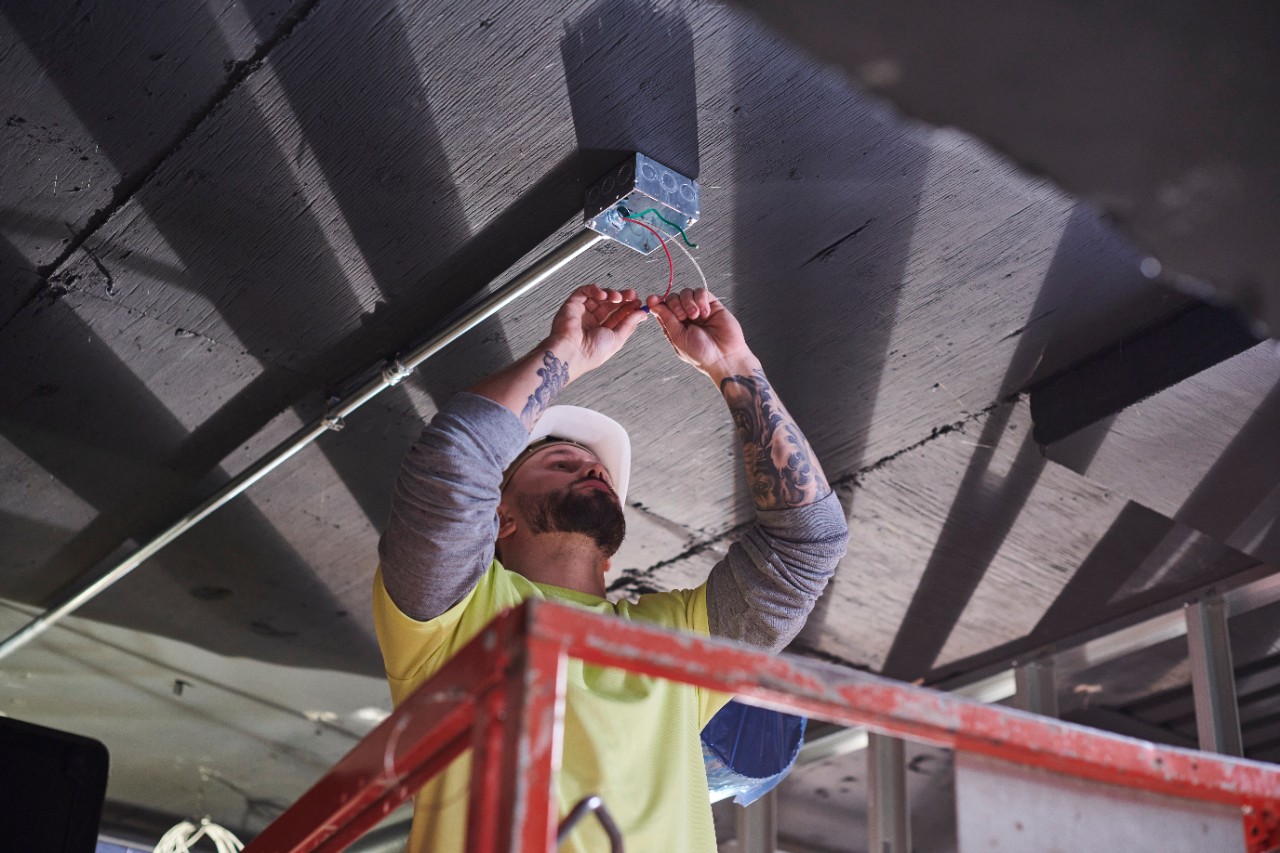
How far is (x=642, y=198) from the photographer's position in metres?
2.67

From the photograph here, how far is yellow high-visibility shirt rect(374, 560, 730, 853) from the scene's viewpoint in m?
2.12

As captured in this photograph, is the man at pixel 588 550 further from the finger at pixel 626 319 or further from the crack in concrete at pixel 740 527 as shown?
the crack in concrete at pixel 740 527

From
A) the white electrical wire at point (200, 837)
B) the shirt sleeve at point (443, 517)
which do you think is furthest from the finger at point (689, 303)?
the white electrical wire at point (200, 837)

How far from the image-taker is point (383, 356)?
128 inches

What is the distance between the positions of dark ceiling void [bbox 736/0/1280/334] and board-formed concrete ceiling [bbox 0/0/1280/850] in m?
1.07

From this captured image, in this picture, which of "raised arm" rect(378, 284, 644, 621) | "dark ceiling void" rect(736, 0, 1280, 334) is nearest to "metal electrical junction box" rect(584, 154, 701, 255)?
"raised arm" rect(378, 284, 644, 621)

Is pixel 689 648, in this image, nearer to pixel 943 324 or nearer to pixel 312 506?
pixel 943 324

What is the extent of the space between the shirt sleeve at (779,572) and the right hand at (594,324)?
48cm

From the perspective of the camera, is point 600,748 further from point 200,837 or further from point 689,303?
point 200,837

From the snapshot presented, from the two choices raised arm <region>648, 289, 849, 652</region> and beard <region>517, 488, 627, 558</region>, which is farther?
beard <region>517, 488, 627, 558</region>

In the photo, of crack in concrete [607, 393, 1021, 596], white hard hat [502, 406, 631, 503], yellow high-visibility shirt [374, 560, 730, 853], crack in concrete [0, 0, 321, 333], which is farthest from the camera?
crack in concrete [607, 393, 1021, 596]

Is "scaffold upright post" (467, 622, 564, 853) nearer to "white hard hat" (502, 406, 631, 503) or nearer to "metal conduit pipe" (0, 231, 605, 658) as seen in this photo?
"metal conduit pipe" (0, 231, 605, 658)

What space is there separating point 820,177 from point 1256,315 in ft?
5.19

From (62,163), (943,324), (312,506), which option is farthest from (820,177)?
(312,506)
